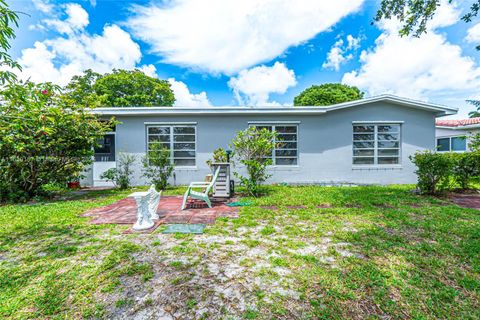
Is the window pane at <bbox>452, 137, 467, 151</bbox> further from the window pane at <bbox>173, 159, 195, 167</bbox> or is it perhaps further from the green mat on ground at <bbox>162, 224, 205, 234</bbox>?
the green mat on ground at <bbox>162, 224, 205, 234</bbox>

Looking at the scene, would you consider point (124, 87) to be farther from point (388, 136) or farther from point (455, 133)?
point (455, 133)

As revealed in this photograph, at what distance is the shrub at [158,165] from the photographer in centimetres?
746

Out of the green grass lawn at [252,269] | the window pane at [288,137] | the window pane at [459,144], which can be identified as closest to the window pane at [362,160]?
the window pane at [288,137]

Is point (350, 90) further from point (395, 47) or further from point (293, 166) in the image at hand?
point (293, 166)

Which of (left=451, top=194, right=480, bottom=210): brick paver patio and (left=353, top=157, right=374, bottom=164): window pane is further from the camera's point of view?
(left=353, top=157, right=374, bottom=164): window pane

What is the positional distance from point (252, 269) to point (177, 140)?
7042 millimetres

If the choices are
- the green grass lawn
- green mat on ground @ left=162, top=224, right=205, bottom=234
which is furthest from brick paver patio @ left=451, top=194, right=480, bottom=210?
green mat on ground @ left=162, top=224, right=205, bottom=234

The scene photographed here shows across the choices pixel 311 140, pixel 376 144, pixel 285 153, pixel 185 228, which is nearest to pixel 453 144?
pixel 376 144

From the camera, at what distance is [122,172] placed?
27.2ft

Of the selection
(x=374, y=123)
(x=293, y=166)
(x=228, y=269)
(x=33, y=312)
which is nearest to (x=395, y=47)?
(x=374, y=123)

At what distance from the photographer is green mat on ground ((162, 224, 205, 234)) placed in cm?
361

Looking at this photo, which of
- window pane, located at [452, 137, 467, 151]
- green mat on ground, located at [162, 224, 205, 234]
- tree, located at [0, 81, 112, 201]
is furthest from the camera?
window pane, located at [452, 137, 467, 151]

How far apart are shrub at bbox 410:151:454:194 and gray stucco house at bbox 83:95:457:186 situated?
7.29 ft

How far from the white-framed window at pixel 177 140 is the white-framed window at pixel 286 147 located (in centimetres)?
284
